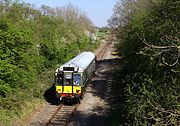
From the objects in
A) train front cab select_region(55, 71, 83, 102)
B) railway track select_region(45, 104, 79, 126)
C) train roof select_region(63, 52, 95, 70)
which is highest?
train roof select_region(63, 52, 95, 70)

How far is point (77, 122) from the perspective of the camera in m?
20.6

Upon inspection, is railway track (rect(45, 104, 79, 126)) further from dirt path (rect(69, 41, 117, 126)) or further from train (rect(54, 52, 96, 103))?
train (rect(54, 52, 96, 103))

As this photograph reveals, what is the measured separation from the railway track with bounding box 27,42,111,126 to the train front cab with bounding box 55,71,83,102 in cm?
73

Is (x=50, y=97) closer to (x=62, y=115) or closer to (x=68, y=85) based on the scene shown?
(x=68, y=85)

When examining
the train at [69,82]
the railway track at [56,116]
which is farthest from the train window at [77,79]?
the railway track at [56,116]

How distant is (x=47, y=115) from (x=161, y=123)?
42.5 ft

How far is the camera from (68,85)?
2417 centimetres

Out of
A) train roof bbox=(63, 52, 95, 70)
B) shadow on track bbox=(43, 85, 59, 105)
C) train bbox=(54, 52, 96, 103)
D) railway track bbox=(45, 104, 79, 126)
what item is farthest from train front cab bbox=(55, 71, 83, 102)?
shadow on track bbox=(43, 85, 59, 105)

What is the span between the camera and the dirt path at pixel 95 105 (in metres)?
20.8

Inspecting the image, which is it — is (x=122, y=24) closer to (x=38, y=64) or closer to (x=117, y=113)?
(x=38, y=64)

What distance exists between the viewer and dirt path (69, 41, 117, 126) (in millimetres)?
20750

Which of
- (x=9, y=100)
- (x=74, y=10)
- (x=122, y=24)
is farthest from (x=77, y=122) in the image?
(x=74, y=10)

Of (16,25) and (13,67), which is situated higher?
(16,25)

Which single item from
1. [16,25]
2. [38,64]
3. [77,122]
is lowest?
[77,122]
